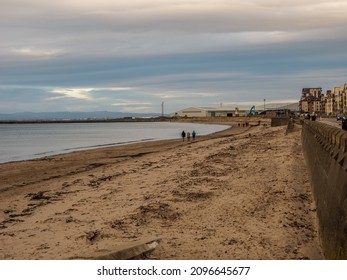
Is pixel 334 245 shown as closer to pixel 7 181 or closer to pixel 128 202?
pixel 128 202

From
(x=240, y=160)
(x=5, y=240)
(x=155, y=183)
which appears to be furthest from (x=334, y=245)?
(x=240, y=160)

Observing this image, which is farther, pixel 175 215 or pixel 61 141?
pixel 61 141

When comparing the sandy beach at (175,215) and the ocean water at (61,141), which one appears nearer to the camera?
the sandy beach at (175,215)

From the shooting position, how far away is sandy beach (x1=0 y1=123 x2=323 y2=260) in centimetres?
951

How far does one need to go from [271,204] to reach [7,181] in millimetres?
14542

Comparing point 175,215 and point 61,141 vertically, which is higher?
point 175,215

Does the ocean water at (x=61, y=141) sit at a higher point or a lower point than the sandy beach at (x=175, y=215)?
lower

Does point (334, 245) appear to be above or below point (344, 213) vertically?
below

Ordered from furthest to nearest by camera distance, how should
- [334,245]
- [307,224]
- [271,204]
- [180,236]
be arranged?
[271,204]
[307,224]
[180,236]
[334,245]

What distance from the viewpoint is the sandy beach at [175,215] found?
9.51 m

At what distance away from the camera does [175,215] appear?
39.5ft

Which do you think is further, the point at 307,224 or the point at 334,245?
the point at 307,224
